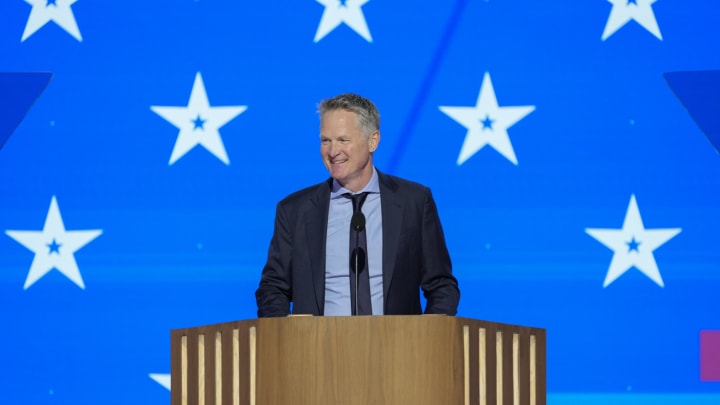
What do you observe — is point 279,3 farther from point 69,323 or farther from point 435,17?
point 69,323

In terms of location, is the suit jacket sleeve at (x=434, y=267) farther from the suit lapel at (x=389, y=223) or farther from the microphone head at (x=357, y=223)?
the microphone head at (x=357, y=223)

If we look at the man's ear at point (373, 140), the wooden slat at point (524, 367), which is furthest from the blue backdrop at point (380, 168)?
the wooden slat at point (524, 367)

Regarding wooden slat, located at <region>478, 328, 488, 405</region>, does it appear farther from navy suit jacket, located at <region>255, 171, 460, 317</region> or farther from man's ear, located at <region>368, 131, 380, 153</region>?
man's ear, located at <region>368, 131, 380, 153</region>

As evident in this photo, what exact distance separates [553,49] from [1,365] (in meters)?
A: 2.55

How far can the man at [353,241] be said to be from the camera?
333 cm

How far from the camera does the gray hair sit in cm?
343

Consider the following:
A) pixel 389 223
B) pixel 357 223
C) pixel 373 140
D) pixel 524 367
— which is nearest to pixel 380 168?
pixel 373 140

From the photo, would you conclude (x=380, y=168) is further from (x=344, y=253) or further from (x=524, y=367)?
(x=524, y=367)

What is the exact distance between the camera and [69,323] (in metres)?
4.25

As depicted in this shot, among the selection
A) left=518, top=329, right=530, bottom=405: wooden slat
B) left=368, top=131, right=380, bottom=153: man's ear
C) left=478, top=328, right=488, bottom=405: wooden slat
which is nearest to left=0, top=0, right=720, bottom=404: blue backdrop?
left=368, top=131, right=380, bottom=153: man's ear

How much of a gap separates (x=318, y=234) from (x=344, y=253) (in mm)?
107

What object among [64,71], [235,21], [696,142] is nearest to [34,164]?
[64,71]

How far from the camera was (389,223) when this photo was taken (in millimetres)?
3406

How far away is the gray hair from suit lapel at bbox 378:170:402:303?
180 millimetres
